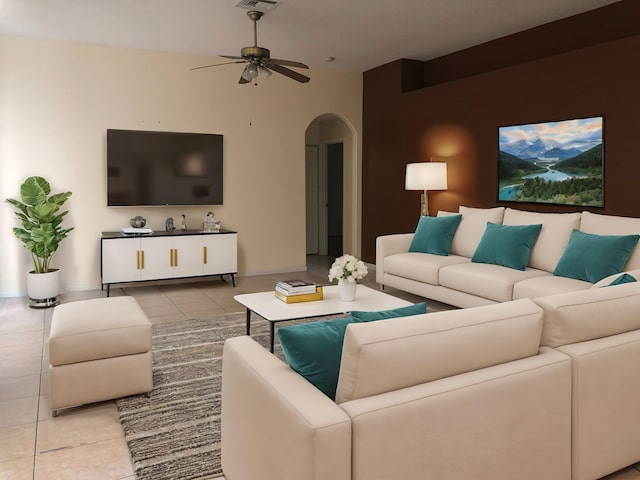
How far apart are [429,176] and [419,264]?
134 centimetres

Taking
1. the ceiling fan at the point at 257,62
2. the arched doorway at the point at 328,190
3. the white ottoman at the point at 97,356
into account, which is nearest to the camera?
the white ottoman at the point at 97,356

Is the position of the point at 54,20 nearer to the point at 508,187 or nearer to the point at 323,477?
the point at 508,187

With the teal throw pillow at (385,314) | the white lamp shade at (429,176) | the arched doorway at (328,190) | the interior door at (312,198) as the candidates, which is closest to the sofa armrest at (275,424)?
the teal throw pillow at (385,314)

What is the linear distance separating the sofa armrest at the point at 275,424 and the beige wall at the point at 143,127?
4754 mm

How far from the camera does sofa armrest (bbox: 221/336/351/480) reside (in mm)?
1516

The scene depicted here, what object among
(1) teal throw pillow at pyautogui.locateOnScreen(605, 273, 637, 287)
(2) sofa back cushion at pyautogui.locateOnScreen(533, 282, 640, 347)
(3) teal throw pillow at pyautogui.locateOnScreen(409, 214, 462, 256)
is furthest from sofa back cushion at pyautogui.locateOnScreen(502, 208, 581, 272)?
(2) sofa back cushion at pyautogui.locateOnScreen(533, 282, 640, 347)

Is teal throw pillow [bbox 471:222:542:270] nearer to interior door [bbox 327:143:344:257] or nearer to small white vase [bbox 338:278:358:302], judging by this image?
small white vase [bbox 338:278:358:302]

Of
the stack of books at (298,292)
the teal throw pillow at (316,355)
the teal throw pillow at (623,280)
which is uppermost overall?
the teal throw pillow at (623,280)

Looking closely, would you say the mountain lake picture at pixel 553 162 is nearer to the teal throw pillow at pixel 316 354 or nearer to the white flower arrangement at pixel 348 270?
the white flower arrangement at pixel 348 270

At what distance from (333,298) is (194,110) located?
369cm

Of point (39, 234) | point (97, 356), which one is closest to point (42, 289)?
point (39, 234)

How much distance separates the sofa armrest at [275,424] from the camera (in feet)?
4.97

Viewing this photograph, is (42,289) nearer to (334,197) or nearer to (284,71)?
(284,71)

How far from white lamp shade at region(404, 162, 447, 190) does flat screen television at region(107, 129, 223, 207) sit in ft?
7.84
